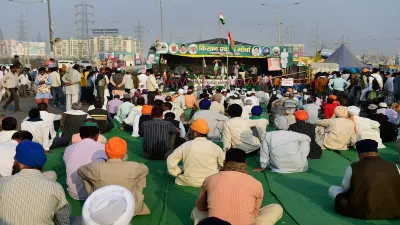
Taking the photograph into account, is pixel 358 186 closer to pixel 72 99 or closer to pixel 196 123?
pixel 196 123

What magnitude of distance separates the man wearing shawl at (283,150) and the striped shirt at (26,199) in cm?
384

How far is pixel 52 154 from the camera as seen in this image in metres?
8.32

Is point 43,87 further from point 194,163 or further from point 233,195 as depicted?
point 233,195

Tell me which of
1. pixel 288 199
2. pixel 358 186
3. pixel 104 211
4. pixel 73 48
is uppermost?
pixel 73 48

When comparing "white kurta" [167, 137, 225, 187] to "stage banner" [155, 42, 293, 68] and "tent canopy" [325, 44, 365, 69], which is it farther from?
"tent canopy" [325, 44, 365, 69]

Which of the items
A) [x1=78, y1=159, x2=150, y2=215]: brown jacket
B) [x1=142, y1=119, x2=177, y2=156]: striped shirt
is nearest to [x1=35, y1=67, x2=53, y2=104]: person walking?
[x1=142, y1=119, x2=177, y2=156]: striped shirt

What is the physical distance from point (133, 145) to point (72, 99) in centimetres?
557

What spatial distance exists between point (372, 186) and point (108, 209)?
297 cm

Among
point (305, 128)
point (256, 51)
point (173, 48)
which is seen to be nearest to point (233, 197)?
point (305, 128)

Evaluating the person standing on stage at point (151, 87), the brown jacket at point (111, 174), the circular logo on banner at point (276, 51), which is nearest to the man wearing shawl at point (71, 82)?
the person standing on stage at point (151, 87)

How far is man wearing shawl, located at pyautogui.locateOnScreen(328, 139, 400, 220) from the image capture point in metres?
4.62

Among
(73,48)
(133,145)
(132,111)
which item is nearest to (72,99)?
(132,111)

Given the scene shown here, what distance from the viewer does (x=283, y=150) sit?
676 centimetres

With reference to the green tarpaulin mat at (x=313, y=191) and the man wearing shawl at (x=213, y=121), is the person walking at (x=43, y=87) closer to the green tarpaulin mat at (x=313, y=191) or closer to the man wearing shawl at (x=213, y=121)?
the man wearing shawl at (x=213, y=121)
